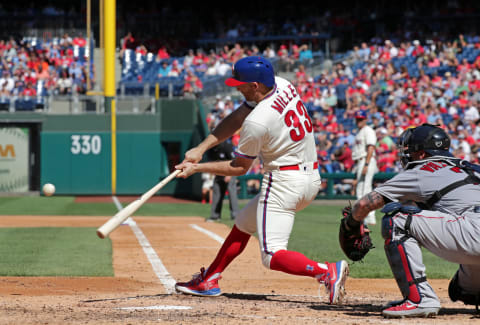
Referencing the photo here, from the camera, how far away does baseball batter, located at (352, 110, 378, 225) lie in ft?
43.0

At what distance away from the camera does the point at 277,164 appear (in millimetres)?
5367

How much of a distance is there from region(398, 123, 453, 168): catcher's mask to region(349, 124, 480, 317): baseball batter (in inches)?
3.0

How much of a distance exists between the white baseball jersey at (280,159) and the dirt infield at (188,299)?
1.91 ft

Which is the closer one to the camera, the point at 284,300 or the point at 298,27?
the point at 284,300

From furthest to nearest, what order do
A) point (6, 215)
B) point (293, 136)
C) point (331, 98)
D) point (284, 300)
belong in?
point (331, 98)
point (6, 215)
point (284, 300)
point (293, 136)

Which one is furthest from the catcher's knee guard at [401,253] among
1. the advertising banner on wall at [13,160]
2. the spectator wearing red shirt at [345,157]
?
the advertising banner on wall at [13,160]

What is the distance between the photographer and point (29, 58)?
2909cm

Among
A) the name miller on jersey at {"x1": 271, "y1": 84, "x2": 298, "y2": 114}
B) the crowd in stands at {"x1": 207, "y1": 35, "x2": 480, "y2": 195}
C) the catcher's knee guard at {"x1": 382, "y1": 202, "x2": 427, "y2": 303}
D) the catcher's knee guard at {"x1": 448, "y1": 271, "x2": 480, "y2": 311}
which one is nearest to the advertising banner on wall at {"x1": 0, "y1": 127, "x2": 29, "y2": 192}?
the crowd in stands at {"x1": 207, "y1": 35, "x2": 480, "y2": 195}

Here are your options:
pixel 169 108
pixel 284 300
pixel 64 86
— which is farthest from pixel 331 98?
pixel 284 300

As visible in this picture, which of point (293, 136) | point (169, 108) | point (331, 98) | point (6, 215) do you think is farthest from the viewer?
point (169, 108)

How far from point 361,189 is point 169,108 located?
13724 millimetres

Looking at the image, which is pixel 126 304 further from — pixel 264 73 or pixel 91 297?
pixel 264 73

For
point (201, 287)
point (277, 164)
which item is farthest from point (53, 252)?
point (277, 164)

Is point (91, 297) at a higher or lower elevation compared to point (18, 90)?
lower
